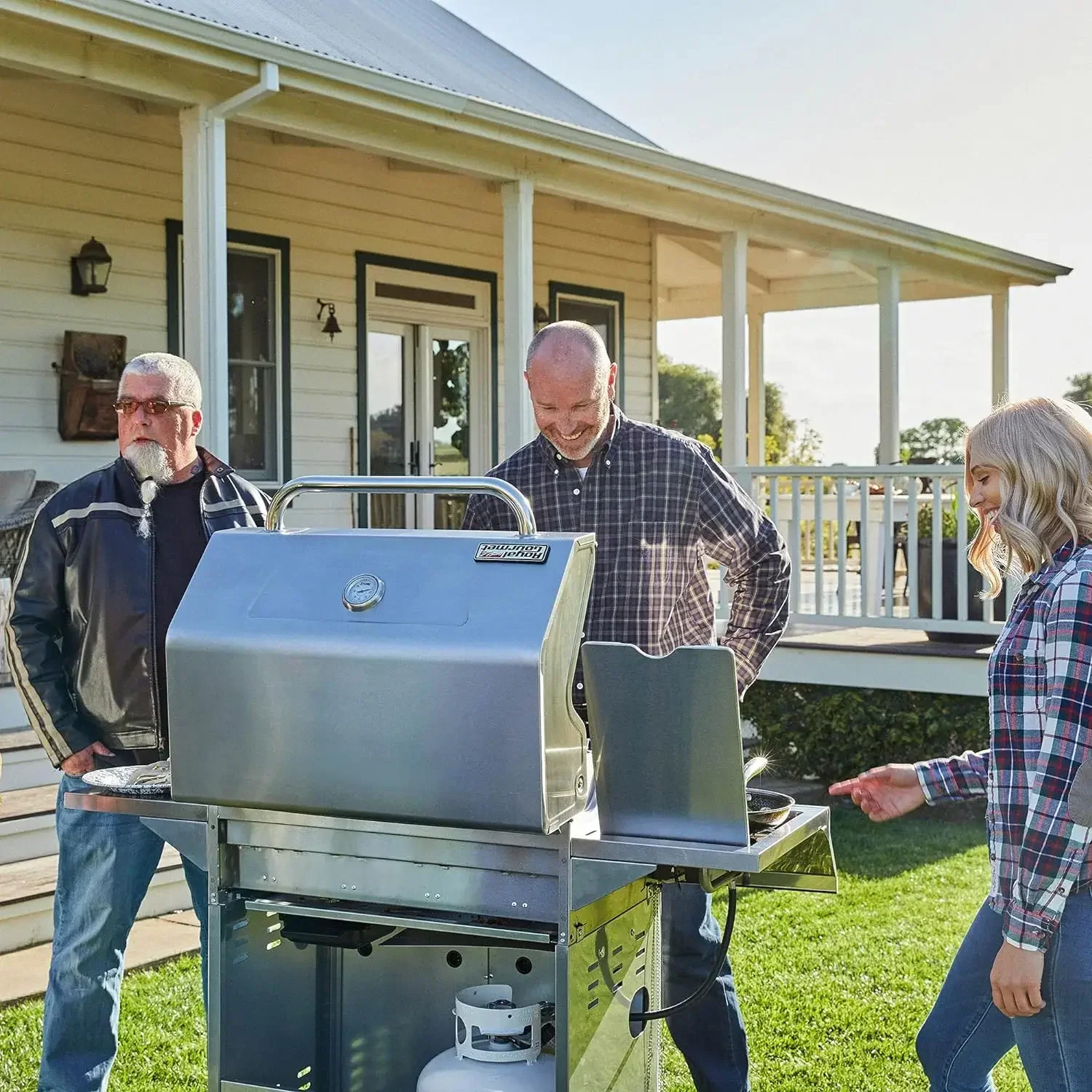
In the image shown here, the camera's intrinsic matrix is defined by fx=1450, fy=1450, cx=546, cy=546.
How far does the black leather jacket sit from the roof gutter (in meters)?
3.19

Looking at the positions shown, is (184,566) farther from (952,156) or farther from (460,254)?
(952,156)

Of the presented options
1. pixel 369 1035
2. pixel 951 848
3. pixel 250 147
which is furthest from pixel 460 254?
pixel 369 1035

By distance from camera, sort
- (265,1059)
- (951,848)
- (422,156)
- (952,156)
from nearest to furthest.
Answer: (265,1059)
(951,848)
(422,156)
(952,156)

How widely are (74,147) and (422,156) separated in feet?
5.99

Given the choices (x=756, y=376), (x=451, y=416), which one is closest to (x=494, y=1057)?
(x=451, y=416)

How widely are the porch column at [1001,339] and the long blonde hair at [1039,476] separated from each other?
11.3m

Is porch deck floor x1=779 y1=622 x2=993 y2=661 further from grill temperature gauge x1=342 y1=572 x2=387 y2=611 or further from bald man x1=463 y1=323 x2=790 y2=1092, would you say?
grill temperature gauge x1=342 y1=572 x2=387 y2=611

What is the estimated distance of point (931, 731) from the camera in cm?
825

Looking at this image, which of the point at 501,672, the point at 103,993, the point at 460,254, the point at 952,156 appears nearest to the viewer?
the point at 501,672

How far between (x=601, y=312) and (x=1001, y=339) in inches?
180

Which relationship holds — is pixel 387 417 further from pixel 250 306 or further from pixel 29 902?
pixel 29 902

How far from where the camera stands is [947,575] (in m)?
9.26

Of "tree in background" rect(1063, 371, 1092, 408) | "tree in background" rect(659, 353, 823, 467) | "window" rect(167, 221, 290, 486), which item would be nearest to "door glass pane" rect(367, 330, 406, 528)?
"window" rect(167, 221, 290, 486)

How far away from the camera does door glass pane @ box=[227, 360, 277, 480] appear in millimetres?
8578
